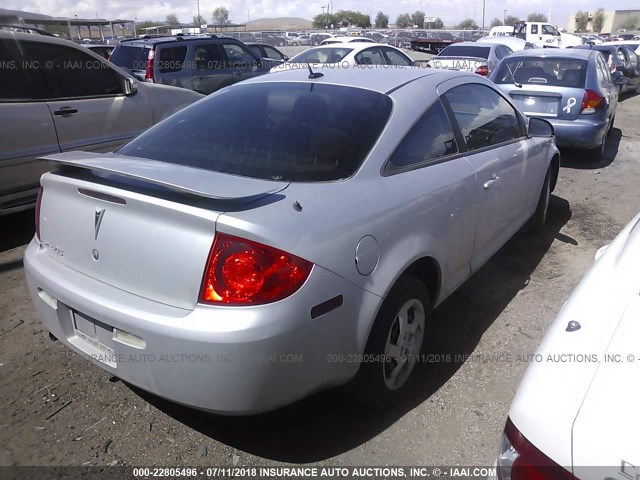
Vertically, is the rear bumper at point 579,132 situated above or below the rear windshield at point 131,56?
below

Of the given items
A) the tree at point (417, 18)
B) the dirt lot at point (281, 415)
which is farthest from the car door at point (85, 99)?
the tree at point (417, 18)

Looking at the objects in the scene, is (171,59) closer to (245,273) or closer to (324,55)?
(324,55)

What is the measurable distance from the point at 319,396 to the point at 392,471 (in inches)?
23.3

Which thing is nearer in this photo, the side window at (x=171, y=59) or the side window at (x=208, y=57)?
the side window at (x=171, y=59)

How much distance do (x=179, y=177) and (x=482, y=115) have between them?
2.28m

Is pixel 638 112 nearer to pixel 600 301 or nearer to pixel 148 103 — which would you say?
pixel 148 103

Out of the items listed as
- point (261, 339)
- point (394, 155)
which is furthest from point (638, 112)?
point (261, 339)

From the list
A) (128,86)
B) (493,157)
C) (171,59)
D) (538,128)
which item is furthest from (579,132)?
(171,59)

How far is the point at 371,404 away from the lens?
254cm

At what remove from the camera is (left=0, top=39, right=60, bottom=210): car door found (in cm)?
470

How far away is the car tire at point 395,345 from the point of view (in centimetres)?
240

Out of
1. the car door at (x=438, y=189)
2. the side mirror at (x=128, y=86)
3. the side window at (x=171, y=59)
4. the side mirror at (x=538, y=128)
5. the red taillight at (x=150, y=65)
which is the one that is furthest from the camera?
the side window at (x=171, y=59)

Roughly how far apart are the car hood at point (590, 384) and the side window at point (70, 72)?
5.07 m

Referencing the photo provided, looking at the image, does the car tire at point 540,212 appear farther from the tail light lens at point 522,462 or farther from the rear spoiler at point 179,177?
the tail light lens at point 522,462
